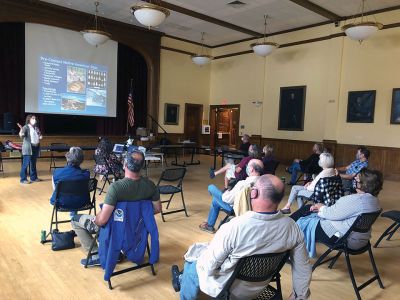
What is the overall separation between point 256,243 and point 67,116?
9.76 meters

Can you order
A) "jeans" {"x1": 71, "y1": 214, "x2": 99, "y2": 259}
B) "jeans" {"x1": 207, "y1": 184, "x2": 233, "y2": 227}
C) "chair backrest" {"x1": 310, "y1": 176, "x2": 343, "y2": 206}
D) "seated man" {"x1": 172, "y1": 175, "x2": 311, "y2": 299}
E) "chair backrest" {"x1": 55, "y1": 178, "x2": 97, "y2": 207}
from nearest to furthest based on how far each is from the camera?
"seated man" {"x1": 172, "y1": 175, "x2": 311, "y2": 299}
"jeans" {"x1": 71, "y1": 214, "x2": 99, "y2": 259}
"chair backrest" {"x1": 55, "y1": 178, "x2": 97, "y2": 207}
"chair backrest" {"x1": 310, "y1": 176, "x2": 343, "y2": 206}
"jeans" {"x1": 207, "y1": 184, "x2": 233, "y2": 227}

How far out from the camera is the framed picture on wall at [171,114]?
1226 centimetres

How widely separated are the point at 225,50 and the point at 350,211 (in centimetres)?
1140

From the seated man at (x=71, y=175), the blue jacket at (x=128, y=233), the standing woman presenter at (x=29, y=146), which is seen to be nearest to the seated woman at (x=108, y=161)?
the standing woman presenter at (x=29, y=146)

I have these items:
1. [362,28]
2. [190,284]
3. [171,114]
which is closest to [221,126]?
[171,114]

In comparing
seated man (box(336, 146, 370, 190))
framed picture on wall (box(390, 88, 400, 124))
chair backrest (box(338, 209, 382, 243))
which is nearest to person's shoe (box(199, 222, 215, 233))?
chair backrest (box(338, 209, 382, 243))

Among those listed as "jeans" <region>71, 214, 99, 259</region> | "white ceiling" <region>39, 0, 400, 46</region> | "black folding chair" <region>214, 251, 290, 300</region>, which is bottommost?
"jeans" <region>71, 214, 99, 259</region>

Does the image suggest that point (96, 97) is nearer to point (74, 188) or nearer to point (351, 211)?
point (74, 188)

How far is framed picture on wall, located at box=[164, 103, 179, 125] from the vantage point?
12.3 m

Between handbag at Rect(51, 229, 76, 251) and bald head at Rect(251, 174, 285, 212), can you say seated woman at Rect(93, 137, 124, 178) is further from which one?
bald head at Rect(251, 174, 285, 212)

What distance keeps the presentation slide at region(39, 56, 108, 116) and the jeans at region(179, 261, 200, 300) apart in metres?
8.91

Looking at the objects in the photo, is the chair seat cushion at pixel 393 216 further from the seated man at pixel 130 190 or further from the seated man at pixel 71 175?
the seated man at pixel 71 175

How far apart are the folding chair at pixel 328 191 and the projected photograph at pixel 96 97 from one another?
855cm

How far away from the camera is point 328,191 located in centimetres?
347
